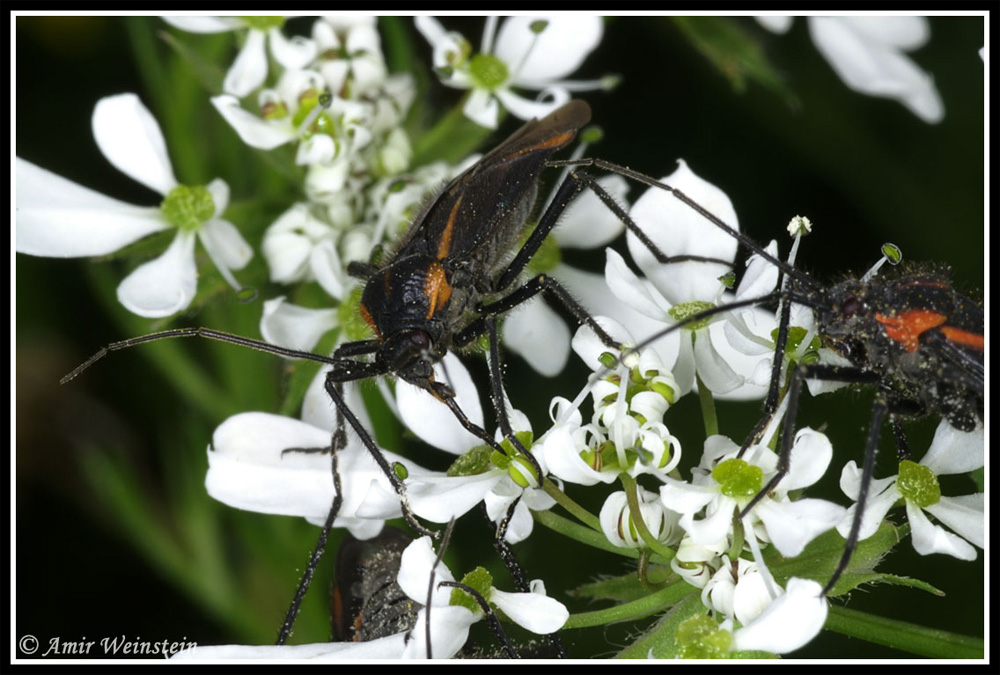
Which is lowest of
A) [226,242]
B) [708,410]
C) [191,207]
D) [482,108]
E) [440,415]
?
[708,410]

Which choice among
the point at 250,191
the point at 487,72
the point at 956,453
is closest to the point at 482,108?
the point at 487,72

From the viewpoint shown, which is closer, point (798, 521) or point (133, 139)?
point (798, 521)

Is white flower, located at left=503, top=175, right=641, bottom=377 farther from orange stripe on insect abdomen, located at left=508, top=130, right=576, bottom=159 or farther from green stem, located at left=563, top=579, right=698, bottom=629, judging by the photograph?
green stem, located at left=563, top=579, right=698, bottom=629

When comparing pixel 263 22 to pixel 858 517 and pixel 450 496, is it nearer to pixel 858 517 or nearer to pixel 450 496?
pixel 450 496

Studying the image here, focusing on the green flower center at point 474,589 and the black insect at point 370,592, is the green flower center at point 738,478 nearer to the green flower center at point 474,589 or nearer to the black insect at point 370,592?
the green flower center at point 474,589

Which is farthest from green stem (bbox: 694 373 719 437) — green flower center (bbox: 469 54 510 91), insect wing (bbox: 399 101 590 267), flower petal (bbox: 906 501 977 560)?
green flower center (bbox: 469 54 510 91)
